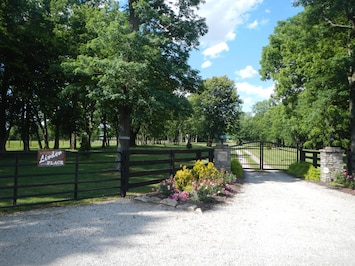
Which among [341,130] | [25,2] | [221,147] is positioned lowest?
[221,147]

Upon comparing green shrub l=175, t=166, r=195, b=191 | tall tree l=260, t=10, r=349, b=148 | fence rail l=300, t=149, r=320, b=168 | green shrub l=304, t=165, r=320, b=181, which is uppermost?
tall tree l=260, t=10, r=349, b=148

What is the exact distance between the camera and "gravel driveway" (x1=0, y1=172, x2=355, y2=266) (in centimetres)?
392

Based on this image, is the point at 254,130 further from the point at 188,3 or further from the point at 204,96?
the point at 188,3

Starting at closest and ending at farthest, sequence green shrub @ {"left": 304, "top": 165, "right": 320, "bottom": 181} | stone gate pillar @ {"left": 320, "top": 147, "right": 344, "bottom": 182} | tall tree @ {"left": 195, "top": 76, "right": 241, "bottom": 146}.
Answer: stone gate pillar @ {"left": 320, "top": 147, "right": 344, "bottom": 182}, green shrub @ {"left": 304, "top": 165, "right": 320, "bottom": 181}, tall tree @ {"left": 195, "top": 76, "right": 241, "bottom": 146}

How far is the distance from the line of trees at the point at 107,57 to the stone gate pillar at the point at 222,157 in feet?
7.00

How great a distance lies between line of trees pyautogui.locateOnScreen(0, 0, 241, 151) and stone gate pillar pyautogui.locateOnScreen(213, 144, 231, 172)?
2.13 m

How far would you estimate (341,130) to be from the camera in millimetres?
18875

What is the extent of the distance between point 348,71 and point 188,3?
7.86m

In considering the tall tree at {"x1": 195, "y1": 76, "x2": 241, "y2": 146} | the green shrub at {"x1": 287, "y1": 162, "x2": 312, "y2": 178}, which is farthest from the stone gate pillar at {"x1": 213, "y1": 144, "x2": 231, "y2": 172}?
the tall tree at {"x1": 195, "y1": 76, "x2": 241, "y2": 146}

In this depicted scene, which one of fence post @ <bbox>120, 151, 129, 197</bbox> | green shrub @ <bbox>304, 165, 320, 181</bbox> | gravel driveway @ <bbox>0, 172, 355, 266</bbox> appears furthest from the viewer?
green shrub @ <bbox>304, 165, 320, 181</bbox>

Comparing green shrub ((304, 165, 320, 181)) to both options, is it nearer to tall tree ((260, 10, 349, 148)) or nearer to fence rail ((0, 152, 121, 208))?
tall tree ((260, 10, 349, 148))

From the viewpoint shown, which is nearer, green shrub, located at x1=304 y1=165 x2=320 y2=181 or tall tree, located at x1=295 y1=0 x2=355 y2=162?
tall tree, located at x1=295 y1=0 x2=355 y2=162

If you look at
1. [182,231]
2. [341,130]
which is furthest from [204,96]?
[182,231]

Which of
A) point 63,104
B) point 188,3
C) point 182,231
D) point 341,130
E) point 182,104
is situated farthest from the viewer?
point 63,104
